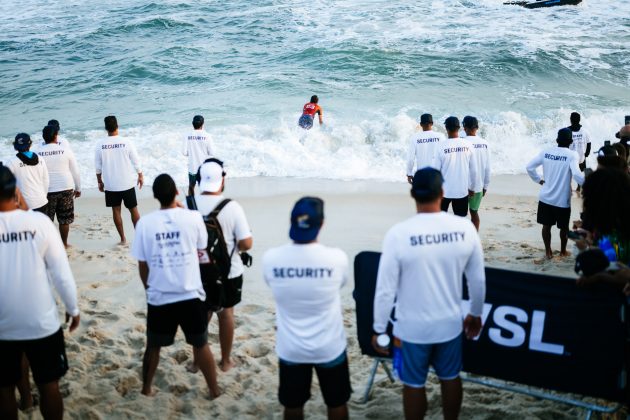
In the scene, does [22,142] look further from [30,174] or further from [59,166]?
[59,166]

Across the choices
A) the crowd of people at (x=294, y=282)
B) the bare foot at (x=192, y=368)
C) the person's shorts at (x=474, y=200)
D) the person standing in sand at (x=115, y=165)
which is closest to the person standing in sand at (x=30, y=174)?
the person standing in sand at (x=115, y=165)

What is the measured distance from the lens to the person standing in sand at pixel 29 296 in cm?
343

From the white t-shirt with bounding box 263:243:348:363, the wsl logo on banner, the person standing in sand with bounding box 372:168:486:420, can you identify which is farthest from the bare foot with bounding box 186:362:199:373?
the wsl logo on banner

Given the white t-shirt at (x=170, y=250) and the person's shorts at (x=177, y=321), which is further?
the person's shorts at (x=177, y=321)

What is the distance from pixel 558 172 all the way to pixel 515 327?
3598 millimetres

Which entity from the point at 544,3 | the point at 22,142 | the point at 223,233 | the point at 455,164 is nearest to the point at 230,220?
the point at 223,233

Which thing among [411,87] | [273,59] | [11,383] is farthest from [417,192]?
[273,59]

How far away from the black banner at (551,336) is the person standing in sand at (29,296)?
2.61 m

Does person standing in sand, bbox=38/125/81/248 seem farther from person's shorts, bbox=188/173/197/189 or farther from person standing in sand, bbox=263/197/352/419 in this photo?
person standing in sand, bbox=263/197/352/419

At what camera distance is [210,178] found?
445cm

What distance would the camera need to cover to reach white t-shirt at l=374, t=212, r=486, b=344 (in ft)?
10.5

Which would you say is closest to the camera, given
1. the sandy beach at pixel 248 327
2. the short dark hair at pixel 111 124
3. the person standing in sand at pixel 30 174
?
the sandy beach at pixel 248 327

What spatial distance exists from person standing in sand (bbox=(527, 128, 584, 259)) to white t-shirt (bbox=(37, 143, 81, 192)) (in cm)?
566

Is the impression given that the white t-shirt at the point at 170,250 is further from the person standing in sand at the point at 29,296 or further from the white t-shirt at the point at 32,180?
the white t-shirt at the point at 32,180
